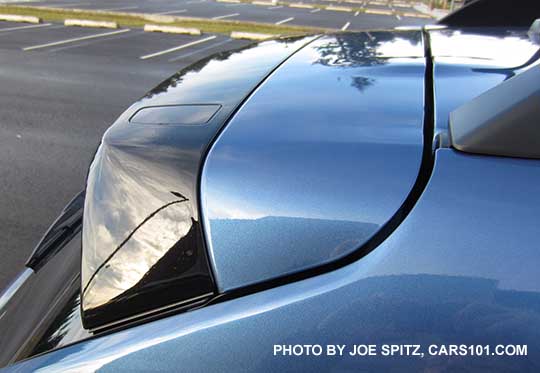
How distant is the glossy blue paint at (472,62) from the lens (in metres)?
1.34

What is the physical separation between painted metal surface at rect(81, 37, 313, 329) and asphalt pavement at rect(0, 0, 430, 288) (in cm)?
216

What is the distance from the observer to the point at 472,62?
5.22 feet

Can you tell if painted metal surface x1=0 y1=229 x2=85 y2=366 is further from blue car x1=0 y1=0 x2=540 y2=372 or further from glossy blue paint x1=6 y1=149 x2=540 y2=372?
glossy blue paint x1=6 y1=149 x2=540 y2=372

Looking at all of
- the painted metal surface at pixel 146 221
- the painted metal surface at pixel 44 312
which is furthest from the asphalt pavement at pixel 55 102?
the painted metal surface at pixel 146 221

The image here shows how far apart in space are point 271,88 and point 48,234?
3.36ft

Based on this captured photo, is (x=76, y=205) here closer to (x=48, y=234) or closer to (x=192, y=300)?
(x=48, y=234)

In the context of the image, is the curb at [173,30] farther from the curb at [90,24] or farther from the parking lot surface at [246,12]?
the parking lot surface at [246,12]

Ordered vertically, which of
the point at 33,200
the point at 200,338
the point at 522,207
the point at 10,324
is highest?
the point at 522,207

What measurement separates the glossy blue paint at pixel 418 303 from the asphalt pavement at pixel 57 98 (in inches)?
98.7

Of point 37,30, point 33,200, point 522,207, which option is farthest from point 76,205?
point 37,30

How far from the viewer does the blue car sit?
911 millimetres

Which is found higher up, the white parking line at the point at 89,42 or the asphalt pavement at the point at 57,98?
the white parking line at the point at 89,42

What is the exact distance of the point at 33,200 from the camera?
13.5ft

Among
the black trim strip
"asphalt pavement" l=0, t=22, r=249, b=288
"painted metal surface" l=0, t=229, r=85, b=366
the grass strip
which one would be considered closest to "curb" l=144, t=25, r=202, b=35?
"asphalt pavement" l=0, t=22, r=249, b=288
